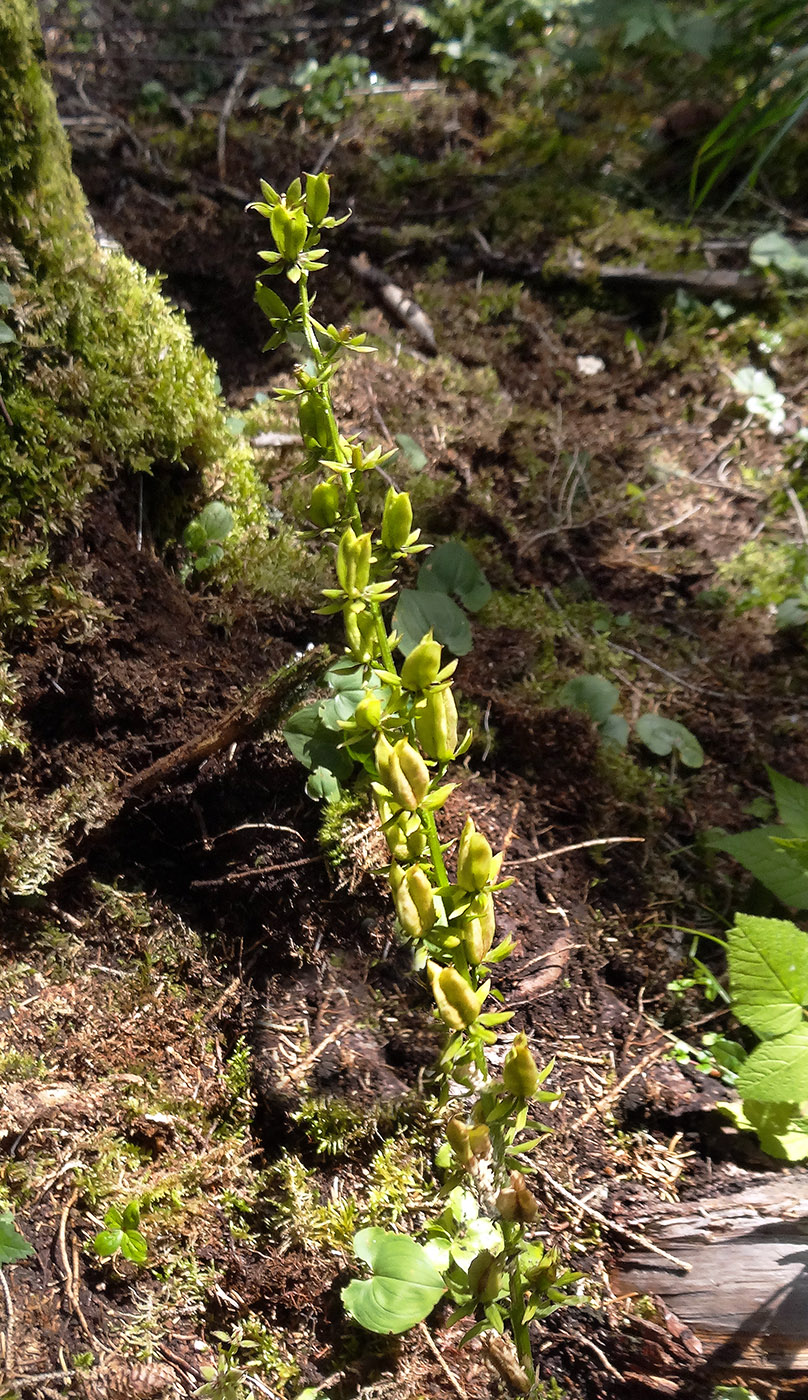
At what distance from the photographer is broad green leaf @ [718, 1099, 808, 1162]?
1.51 metres

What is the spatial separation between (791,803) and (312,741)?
1.11 m

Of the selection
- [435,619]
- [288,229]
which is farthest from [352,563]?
[435,619]

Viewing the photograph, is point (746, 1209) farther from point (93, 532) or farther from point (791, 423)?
point (791, 423)

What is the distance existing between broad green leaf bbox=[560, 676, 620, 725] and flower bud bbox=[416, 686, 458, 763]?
1.00 m

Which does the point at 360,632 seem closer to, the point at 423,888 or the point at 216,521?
the point at 423,888

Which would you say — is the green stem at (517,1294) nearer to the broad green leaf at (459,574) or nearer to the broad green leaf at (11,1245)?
the broad green leaf at (11,1245)

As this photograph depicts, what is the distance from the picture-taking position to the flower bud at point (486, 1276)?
1.21 meters

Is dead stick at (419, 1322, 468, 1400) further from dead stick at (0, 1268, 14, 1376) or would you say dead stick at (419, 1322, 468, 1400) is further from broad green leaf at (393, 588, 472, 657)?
Answer: broad green leaf at (393, 588, 472, 657)

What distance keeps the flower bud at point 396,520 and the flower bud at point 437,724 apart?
251mm

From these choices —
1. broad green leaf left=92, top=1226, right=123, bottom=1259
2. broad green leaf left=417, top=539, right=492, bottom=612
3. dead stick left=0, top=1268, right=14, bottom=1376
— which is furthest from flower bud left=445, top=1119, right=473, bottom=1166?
broad green leaf left=417, top=539, right=492, bottom=612

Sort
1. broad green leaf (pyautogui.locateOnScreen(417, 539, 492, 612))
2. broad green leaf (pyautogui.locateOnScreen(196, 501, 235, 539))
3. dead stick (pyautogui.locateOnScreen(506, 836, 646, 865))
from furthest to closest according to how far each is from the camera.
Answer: broad green leaf (pyautogui.locateOnScreen(417, 539, 492, 612)) < broad green leaf (pyautogui.locateOnScreen(196, 501, 235, 539)) < dead stick (pyautogui.locateOnScreen(506, 836, 646, 865))

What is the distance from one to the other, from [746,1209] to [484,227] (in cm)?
345

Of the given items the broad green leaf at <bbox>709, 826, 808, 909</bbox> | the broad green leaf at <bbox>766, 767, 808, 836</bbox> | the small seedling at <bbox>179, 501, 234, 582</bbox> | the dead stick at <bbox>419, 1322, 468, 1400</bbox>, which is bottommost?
the dead stick at <bbox>419, 1322, 468, 1400</bbox>

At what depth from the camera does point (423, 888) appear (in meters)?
1.14
